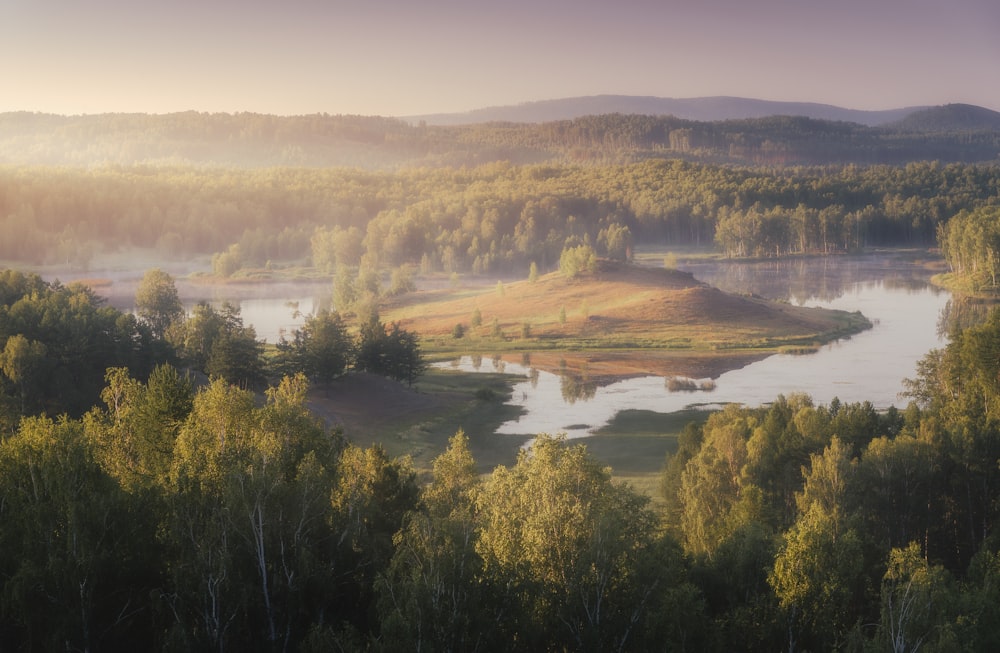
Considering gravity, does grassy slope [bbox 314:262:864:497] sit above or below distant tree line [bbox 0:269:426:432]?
below

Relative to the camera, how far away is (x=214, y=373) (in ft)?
198

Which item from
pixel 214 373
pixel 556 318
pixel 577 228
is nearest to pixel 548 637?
pixel 214 373

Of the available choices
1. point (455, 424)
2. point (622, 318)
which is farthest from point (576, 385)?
point (622, 318)

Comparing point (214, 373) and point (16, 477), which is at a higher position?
point (16, 477)

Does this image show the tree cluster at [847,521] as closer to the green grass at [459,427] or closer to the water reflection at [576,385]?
the green grass at [459,427]

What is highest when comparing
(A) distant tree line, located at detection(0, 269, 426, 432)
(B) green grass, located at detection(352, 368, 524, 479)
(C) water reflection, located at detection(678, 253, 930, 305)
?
(A) distant tree line, located at detection(0, 269, 426, 432)

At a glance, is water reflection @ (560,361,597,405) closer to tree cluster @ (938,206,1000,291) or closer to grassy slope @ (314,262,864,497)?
grassy slope @ (314,262,864,497)

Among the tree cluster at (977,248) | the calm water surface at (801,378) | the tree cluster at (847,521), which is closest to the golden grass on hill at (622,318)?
the calm water surface at (801,378)

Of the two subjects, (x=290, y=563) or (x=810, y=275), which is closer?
(x=290, y=563)

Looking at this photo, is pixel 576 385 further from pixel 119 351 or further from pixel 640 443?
pixel 119 351

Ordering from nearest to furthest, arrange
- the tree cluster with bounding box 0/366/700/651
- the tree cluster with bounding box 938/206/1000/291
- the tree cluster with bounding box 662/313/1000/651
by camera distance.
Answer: the tree cluster with bounding box 0/366/700/651
the tree cluster with bounding box 662/313/1000/651
the tree cluster with bounding box 938/206/1000/291

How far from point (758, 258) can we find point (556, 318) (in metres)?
80.2

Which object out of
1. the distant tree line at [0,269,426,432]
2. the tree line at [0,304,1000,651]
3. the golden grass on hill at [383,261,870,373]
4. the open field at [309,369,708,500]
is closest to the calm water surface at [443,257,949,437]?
the open field at [309,369,708,500]

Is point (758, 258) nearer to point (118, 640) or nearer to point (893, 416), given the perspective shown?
point (893, 416)
